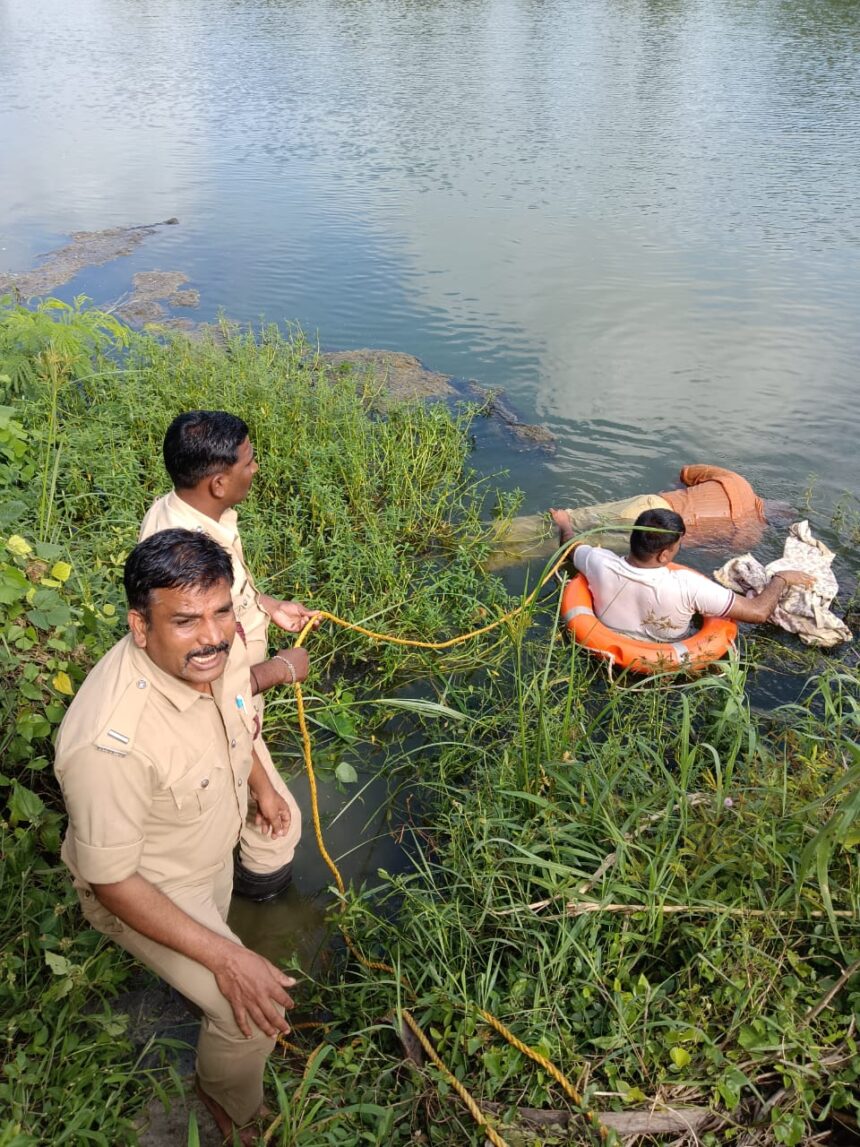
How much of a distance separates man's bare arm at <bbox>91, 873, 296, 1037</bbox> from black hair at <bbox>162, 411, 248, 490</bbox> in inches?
60.3

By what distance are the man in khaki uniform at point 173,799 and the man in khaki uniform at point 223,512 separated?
2.38 feet

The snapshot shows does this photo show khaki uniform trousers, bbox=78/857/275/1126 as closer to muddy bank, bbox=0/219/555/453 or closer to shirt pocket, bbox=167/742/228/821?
shirt pocket, bbox=167/742/228/821

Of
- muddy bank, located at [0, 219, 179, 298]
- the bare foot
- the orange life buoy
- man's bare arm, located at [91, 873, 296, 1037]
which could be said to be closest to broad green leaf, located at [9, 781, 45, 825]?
man's bare arm, located at [91, 873, 296, 1037]

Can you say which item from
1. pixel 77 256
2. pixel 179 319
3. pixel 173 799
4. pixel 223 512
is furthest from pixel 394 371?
pixel 173 799

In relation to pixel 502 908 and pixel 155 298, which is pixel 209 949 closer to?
pixel 502 908

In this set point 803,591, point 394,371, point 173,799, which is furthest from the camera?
point 394,371

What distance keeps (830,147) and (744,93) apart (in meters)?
3.61

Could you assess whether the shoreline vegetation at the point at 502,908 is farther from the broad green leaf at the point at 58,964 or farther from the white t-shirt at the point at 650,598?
the white t-shirt at the point at 650,598

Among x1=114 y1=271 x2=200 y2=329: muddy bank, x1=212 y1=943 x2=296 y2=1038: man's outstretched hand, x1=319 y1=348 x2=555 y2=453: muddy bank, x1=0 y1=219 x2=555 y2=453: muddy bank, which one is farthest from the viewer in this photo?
x1=114 y1=271 x2=200 y2=329: muddy bank

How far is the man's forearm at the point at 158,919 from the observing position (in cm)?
199

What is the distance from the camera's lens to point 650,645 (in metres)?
4.29

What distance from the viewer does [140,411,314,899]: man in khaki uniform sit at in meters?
3.02

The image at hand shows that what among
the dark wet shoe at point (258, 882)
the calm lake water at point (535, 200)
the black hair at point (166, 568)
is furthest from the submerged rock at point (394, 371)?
the black hair at point (166, 568)

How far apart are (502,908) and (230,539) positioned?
166cm
